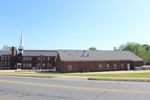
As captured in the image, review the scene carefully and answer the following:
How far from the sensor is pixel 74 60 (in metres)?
33.7

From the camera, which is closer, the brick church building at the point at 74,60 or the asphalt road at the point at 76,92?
the asphalt road at the point at 76,92

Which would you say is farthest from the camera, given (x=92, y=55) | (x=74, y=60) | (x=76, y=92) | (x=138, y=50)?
(x=138, y=50)

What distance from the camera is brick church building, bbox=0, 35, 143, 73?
34.1 m

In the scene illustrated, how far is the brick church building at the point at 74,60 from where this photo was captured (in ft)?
112

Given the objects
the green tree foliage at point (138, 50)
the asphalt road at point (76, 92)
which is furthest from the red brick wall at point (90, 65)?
the green tree foliage at point (138, 50)

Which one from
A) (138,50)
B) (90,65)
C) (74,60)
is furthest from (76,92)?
(138,50)

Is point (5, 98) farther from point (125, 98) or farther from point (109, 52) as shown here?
point (109, 52)

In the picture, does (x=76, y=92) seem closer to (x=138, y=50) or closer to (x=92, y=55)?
(x=92, y=55)

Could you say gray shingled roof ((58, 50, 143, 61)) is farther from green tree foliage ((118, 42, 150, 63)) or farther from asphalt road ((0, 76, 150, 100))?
green tree foliage ((118, 42, 150, 63))

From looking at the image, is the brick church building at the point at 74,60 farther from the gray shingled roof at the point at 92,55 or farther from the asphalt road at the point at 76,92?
the asphalt road at the point at 76,92

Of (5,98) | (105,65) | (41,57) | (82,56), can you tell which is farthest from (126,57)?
(5,98)

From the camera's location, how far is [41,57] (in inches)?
1939

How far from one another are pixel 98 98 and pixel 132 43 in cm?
6825

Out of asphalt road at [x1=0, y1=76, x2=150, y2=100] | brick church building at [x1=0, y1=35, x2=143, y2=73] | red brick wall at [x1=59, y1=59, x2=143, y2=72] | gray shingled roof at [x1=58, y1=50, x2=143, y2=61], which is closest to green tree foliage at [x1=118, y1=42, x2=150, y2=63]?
brick church building at [x1=0, y1=35, x2=143, y2=73]
